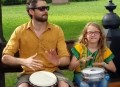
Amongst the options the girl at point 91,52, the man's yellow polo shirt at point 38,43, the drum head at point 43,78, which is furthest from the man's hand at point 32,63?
Result: the girl at point 91,52

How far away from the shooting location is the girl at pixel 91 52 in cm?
559

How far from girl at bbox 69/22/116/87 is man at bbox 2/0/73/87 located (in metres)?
0.14

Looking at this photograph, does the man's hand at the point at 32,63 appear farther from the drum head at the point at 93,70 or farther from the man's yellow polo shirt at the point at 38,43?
the drum head at the point at 93,70

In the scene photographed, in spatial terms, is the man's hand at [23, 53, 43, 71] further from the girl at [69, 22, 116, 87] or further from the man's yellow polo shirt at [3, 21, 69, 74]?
the girl at [69, 22, 116, 87]

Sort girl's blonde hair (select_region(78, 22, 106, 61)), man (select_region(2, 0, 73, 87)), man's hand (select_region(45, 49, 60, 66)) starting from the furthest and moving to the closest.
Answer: girl's blonde hair (select_region(78, 22, 106, 61)), man (select_region(2, 0, 73, 87)), man's hand (select_region(45, 49, 60, 66))

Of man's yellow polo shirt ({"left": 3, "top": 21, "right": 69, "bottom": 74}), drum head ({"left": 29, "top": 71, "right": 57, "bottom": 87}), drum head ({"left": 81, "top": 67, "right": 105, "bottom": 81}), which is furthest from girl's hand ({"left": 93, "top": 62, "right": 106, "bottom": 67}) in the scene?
drum head ({"left": 29, "top": 71, "right": 57, "bottom": 87})

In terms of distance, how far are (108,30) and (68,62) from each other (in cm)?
99

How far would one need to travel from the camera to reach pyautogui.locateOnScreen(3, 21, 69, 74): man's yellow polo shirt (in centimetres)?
558

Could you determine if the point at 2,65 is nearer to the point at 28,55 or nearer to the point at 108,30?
the point at 28,55

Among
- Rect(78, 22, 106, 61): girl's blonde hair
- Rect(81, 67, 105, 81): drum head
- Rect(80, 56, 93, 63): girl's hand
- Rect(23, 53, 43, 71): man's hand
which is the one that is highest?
Rect(78, 22, 106, 61): girl's blonde hair

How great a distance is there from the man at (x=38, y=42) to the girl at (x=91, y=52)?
0.47 ft

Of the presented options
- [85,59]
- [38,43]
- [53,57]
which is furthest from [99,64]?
[38,43]

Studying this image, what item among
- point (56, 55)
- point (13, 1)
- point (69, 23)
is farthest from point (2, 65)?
point (13, 1)

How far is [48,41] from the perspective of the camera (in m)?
5.61
